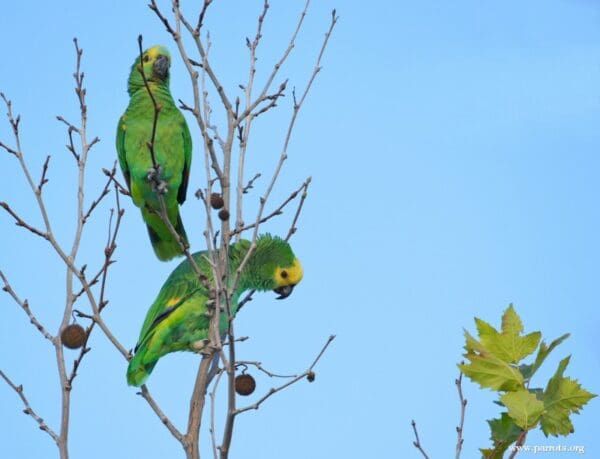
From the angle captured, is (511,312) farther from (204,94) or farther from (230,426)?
(204,94)

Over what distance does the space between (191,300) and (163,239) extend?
90 centimetres

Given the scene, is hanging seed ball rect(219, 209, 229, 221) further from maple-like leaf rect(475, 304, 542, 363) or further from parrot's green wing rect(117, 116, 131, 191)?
parrot's green wing rect(117, 116, 131, 191)

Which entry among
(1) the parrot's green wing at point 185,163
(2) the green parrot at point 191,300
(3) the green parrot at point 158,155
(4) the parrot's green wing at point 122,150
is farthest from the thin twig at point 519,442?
(4) the parrot's green wing at point 122,150

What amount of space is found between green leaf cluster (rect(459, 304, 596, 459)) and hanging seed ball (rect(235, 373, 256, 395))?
175 cm

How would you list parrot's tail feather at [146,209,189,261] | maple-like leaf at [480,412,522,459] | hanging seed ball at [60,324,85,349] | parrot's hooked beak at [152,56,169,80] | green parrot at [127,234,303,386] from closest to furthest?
maple-like leaf at [480,412,522,459] < hanging seed ball at [60,324,85,349] < green parrot at [127,234,303,386] < parrot's tail feather at [146,209,189,261] < parrot's hooked beak at [152,56,169,80]

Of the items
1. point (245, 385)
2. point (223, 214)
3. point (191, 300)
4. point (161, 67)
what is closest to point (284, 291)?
point (191, 300)

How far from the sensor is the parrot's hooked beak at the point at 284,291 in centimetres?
504

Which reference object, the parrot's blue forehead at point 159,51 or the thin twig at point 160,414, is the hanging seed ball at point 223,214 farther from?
the parrot's blue forehead at point 159,51

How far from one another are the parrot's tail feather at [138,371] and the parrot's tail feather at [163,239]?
1.18 m

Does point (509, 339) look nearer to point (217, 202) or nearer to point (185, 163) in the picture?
point (217, 202)

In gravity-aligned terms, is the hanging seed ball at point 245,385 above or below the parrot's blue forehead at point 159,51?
below

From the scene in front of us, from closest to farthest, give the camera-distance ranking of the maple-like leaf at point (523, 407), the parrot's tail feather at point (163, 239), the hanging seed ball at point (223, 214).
Result: the maple-like leaf at point (523, 407) < the hanging seed ball at point (223, 214) < the parrot's tail feather at point (163, 239)

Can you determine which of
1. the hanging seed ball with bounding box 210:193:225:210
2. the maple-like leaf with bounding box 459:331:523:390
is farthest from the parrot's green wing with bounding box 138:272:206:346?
the maple-like leaf with bounding box 459:331:523:390

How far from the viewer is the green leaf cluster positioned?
6.73 ft
